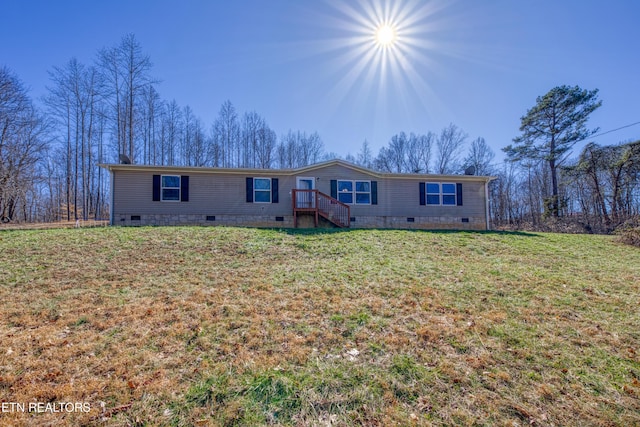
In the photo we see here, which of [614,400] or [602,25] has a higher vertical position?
[602,25]

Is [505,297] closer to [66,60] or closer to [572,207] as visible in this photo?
[572,207]

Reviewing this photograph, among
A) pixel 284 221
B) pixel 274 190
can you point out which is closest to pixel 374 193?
pixel 284 221

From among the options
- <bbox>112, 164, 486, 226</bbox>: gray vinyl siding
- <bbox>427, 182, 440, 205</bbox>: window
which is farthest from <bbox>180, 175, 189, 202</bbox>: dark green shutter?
<bbox>427, 182, 440, 205</bbox>: window

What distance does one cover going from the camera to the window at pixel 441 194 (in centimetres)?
1420

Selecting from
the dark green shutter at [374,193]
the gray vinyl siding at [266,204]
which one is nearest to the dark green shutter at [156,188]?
the gray vinyl siding at [266,204]

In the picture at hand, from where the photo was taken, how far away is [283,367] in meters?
2.69

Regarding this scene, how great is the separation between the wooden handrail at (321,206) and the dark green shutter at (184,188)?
4544 millimetres

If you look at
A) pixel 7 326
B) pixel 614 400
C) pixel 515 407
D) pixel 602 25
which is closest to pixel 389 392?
pixel 515 407

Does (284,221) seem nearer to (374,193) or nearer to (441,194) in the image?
(374,193)

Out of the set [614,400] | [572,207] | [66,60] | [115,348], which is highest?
[66,60]

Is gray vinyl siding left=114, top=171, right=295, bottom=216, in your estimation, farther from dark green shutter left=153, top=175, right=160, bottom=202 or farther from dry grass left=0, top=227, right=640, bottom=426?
dry grass left=0, top=227, right=640, bottom=426

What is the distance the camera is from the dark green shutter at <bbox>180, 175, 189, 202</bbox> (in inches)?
476

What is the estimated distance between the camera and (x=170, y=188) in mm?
11992

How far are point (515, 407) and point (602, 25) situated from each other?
1285 centimetres
